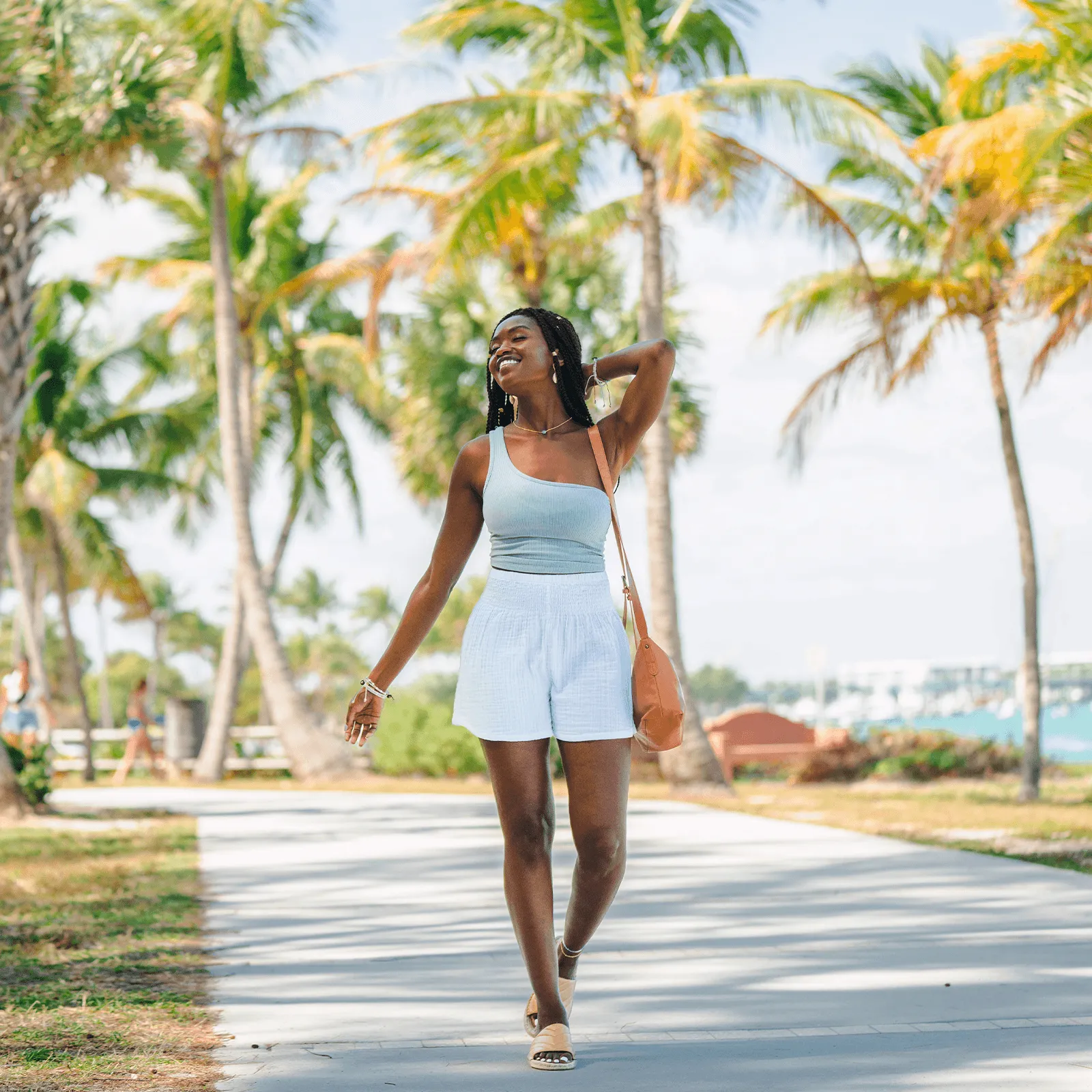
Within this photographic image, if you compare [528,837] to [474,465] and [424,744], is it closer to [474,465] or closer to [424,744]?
[474,465]

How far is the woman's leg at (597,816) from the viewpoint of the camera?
12.6 ft

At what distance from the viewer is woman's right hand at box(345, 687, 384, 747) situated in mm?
3982

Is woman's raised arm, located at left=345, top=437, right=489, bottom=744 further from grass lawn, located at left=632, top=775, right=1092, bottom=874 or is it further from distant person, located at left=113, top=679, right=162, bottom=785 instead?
distant person, located at left=113, top=679, right=162, bottom=785

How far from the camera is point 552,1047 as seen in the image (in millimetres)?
3764

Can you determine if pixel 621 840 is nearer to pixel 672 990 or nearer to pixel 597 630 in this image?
pixel 597 630

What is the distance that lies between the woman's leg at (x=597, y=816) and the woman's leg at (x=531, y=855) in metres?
0.08

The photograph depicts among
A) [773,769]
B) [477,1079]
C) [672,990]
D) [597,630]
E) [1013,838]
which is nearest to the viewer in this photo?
[477,1079]

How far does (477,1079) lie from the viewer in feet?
12.1

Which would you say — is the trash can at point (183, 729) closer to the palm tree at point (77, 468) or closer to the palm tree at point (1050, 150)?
the palm tree at point (77, 468)

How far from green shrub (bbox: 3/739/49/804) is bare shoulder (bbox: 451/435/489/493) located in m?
10.5

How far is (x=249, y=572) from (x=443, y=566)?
17992 mm

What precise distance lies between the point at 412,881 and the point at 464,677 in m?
4.67

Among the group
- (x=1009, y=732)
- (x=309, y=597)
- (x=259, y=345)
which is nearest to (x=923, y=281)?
(x=1009, y=732)

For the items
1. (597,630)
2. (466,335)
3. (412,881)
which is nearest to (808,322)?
(466,335)
